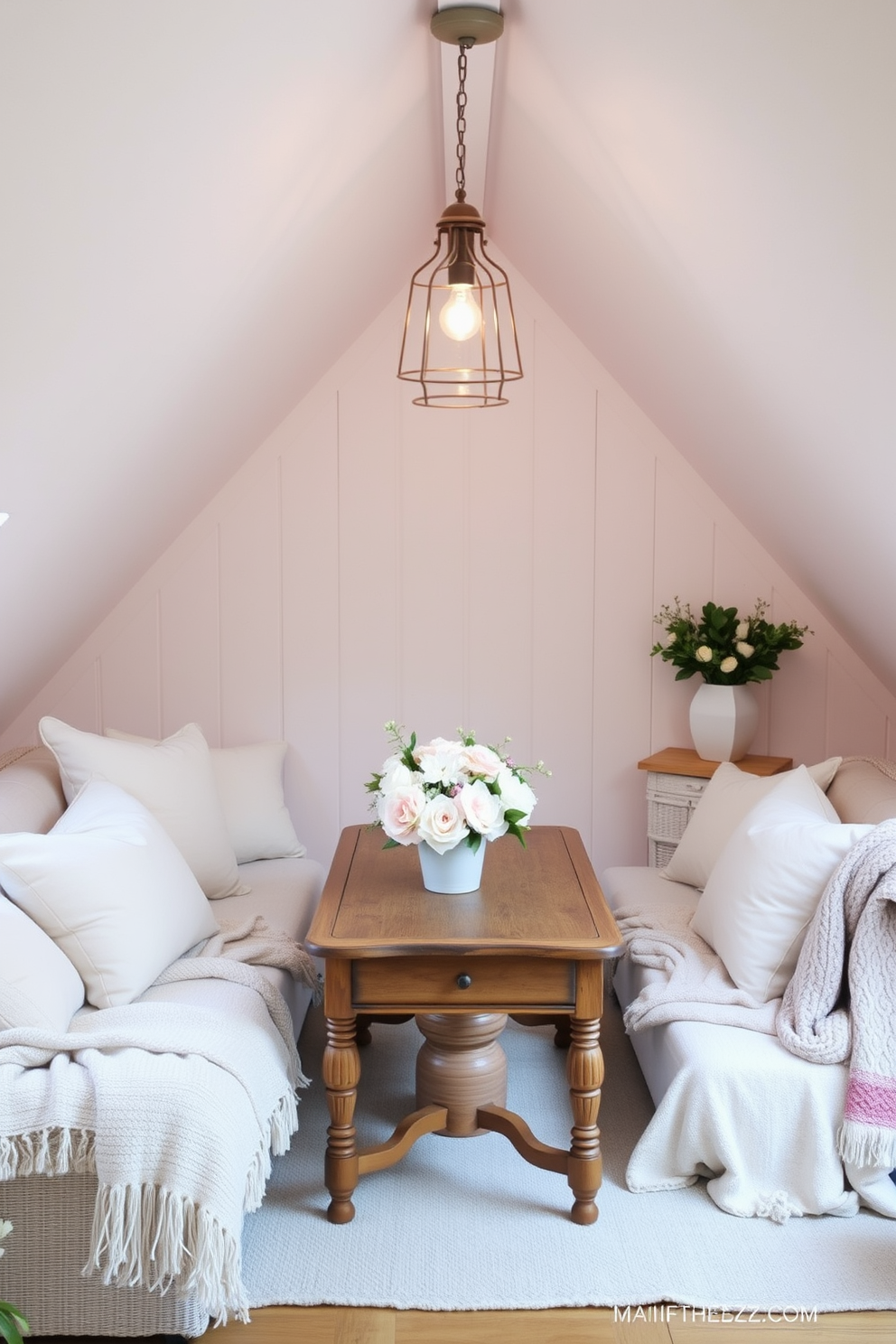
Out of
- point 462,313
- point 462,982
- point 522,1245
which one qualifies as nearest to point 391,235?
point 462,313

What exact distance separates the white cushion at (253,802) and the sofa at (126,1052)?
1.44ft

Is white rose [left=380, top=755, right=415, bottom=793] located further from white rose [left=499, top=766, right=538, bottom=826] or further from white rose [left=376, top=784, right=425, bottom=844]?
white rose [left=499, top=766, right=538, bottom=826]

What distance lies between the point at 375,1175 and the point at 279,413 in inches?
94.9

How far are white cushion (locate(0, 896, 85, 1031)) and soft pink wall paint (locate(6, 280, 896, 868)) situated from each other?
68.6 inches

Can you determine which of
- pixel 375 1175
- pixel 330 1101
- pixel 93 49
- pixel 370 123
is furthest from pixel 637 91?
pixel 375 1175

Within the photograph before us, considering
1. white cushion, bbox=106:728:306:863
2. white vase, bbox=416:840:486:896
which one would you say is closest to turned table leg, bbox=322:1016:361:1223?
white vase, bbox=416:840:486:896

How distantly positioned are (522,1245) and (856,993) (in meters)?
0.86

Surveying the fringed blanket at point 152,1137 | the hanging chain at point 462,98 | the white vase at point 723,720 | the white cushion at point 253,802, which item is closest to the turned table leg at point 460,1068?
the fringed blanket at point 152,1137

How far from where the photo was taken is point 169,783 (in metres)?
3.23

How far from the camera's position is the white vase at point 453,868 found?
2.65 metres

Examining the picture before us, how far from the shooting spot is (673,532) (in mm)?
3973

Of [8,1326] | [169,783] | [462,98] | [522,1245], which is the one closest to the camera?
[8,1326]

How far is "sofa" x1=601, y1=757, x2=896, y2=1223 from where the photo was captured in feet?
7.84

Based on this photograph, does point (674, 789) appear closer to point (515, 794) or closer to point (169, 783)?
point (515, 794)
